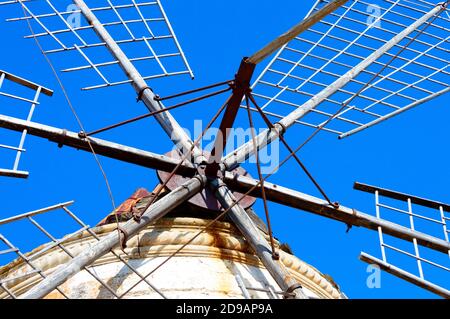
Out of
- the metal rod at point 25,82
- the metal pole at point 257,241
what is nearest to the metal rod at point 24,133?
→ the metal rod at point 25,82

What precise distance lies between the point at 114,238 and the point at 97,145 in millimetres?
1072

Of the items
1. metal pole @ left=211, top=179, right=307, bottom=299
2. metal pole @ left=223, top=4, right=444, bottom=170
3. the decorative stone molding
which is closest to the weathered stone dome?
the decorative stone molding

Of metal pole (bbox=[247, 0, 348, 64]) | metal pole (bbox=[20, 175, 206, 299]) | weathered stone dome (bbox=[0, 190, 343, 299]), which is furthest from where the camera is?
weathered stone dome (bbox=[0, 190, 343, 299])

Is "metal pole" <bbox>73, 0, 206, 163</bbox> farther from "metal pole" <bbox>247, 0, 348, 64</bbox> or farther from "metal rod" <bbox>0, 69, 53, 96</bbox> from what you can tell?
"metal pole" <bbox>247, 0, 348, 64</bbox>

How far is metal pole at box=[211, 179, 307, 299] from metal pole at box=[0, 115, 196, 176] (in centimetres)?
38

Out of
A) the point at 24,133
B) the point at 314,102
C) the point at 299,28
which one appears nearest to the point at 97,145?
the point at 24,133

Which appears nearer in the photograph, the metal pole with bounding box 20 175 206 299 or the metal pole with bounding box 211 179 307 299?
the metal pole with bounding box 20 175 206 299

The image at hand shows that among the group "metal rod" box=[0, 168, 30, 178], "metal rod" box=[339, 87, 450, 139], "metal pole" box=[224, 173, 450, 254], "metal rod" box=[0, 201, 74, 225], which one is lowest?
"metal rod" box=[0, 201, 74, 225]

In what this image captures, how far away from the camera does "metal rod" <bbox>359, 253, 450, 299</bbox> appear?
7430 mm

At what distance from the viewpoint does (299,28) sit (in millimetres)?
6414

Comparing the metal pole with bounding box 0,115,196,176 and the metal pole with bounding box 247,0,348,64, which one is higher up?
the metal pole with bounding box 0,115,196,176

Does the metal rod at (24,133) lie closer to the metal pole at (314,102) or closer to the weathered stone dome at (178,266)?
the weathered stone dome at (178,266)
